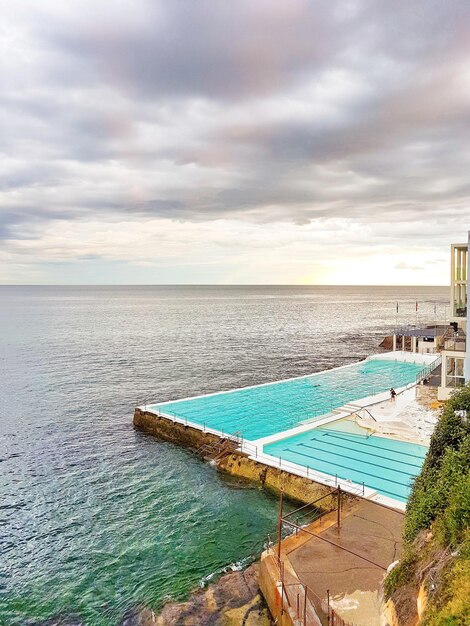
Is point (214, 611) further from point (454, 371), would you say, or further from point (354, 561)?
point (454, 371)

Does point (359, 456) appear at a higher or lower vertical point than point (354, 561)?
lower

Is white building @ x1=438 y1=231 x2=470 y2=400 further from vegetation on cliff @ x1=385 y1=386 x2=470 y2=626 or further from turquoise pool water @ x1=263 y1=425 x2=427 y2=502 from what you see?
vegetation on cliff @ x1=385 y1=386 x2=470 y2=626

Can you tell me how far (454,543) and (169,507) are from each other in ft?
51.5

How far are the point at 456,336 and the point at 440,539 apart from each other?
24129mm

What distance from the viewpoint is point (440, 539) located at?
10539mm

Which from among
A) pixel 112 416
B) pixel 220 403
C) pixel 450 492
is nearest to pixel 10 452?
pixel 112 416

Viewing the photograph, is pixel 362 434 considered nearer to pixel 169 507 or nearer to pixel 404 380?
pixel 169 507

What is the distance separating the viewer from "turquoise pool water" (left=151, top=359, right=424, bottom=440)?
3198 cm

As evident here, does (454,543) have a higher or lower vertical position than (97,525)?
higher

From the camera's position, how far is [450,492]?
11133 millimetres

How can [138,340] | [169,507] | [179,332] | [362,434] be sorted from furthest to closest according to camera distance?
1. [179,332]
2. [138,340]
3. [362,434]
4. [169,507]

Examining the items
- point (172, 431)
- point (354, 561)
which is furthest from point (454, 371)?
point (354, 561)

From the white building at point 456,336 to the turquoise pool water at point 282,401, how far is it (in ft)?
25.8

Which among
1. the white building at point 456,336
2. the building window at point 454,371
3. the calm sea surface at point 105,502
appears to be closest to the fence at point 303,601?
the calm sea surface at point 105,502
